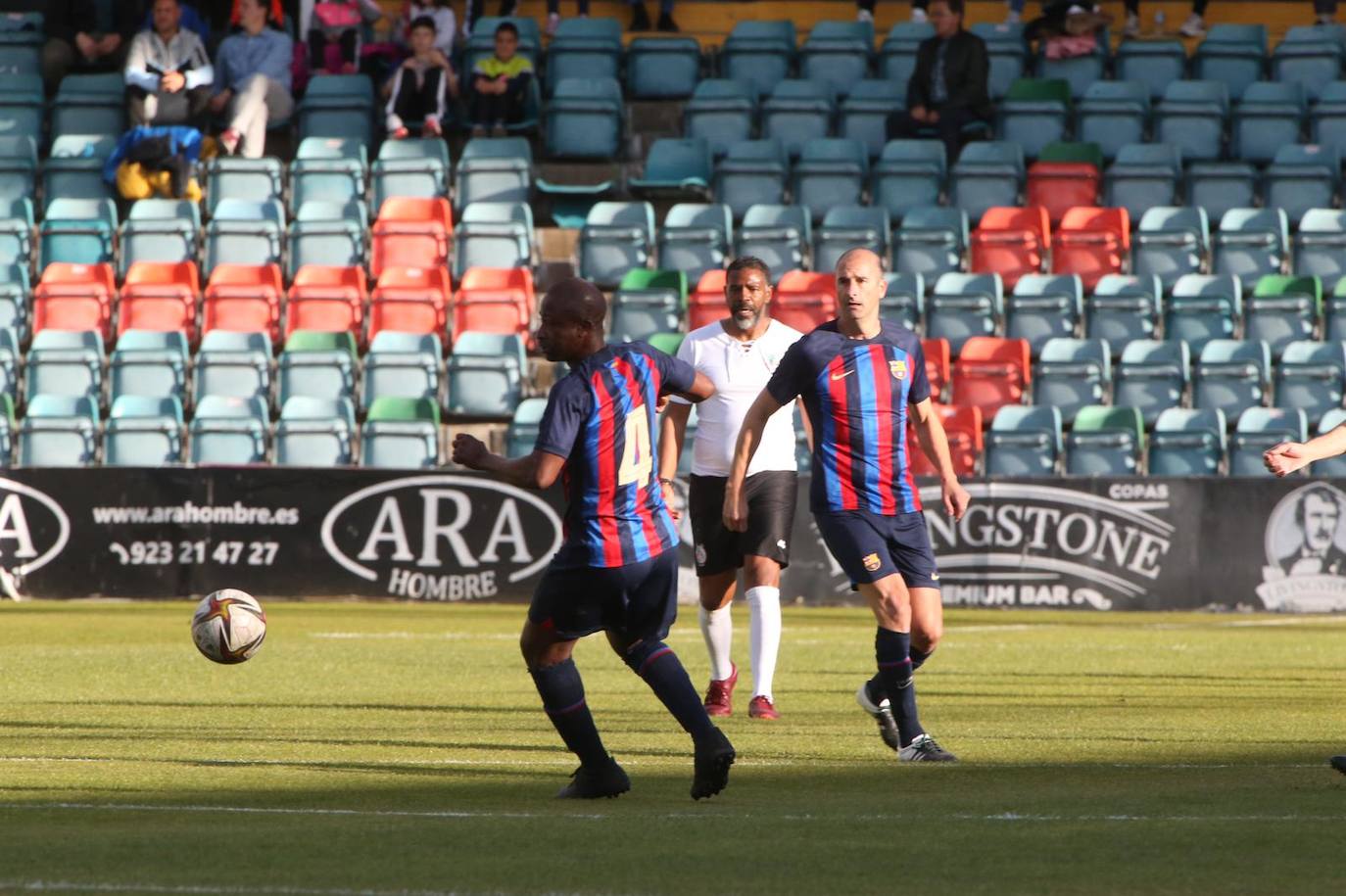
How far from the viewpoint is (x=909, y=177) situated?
2391cm

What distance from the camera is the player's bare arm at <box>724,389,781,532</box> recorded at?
9.27 meters

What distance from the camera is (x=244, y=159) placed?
24500mm

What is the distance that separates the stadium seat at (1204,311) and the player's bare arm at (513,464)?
1562 centimetres

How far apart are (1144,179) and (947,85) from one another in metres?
2.43

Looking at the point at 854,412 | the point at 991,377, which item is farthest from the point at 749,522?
the point at 991,377

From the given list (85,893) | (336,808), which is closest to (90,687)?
(336,808)

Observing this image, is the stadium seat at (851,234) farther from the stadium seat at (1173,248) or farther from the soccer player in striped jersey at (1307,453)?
the soccer player in striped jersey at (1307,453)

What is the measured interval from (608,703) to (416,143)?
1440 centimetres

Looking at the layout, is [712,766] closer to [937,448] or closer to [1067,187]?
[937,448]

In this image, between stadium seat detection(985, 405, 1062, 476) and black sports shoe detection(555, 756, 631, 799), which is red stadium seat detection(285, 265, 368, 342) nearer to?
stadium seat detection(985, 405, 1062, 476)

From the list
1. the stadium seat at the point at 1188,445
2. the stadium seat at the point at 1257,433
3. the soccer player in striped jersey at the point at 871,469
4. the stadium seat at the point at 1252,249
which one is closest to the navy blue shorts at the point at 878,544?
the soccer player in striped jersey at the point at 871,469

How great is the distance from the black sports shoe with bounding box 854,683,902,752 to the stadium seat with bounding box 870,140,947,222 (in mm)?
14974

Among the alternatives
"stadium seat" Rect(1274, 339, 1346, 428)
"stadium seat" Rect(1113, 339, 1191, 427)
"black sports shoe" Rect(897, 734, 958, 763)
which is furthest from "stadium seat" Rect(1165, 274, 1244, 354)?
"black sports shoe" Rect(897, 734, 958, 763)

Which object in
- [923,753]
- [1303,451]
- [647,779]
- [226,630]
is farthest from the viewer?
[226,630]
